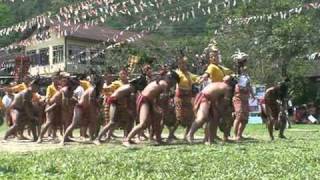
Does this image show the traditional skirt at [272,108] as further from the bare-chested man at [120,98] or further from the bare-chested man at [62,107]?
the bare-chested man at [62,107]

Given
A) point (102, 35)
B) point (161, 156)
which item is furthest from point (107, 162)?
point (102, 35)

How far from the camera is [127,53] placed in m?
40.3

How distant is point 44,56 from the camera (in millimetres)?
48219

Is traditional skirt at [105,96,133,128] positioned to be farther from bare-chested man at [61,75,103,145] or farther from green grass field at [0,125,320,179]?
green grass field at [0,125,320,179]

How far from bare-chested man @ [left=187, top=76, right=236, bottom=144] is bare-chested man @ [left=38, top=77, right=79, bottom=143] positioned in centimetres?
317

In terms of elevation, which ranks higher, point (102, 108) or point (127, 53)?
point (127, 53)

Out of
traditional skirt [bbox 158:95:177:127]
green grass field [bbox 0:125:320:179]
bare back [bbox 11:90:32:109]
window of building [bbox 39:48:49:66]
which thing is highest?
window of building [bbox 39:48:49:66]

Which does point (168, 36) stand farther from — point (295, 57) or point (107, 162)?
point (107, 162)

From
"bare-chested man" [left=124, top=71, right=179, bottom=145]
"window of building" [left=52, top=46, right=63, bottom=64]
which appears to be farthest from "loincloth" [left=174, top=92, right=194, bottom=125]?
"window of building" [left=52, top=46, right=63, bottom=64]

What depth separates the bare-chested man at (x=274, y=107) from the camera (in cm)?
1380

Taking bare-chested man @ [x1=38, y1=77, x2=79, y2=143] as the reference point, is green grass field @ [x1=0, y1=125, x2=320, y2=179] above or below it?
below

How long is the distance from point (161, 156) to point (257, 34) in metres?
A: 34.2

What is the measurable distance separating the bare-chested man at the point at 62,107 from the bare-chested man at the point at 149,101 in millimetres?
2299

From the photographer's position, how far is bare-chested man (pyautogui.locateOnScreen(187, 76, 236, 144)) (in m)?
11.7
